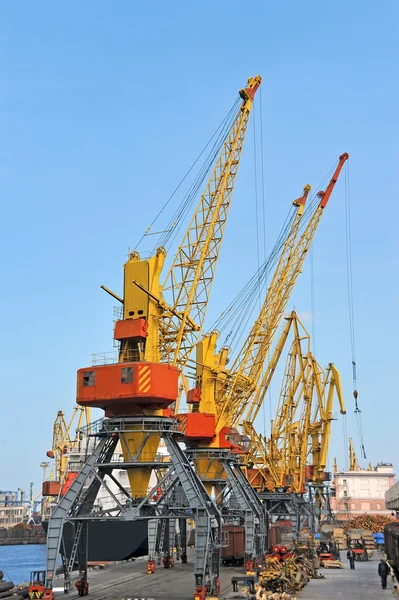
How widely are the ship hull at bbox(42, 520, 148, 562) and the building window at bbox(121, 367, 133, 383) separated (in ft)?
97.5

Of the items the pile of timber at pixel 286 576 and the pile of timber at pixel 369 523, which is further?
the pile of timber at pixel 369 523

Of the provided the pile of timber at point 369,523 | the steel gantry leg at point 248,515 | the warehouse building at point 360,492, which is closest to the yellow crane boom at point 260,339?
the steel gantry leg at point 248,515

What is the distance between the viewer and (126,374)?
35.8 meters

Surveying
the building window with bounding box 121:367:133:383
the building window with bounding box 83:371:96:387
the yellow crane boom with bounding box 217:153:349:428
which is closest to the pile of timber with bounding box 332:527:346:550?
the yellow crane boom with bounding box 217:153:349:428

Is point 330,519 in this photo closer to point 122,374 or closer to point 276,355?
point 276,355

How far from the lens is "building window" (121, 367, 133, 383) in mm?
35656

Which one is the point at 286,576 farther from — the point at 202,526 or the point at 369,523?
the point at 369,523

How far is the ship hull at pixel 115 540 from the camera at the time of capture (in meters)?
60.9

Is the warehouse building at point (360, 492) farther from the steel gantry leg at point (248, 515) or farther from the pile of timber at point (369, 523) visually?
the steel gantry leg at point (248, 515)

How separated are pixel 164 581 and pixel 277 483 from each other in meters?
46.9

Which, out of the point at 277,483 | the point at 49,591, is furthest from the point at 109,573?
the point at 277,483

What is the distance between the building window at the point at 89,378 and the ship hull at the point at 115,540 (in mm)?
28617


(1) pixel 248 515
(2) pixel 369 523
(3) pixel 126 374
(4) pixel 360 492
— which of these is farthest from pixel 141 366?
(4) pixel 360 492

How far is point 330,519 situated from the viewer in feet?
353
